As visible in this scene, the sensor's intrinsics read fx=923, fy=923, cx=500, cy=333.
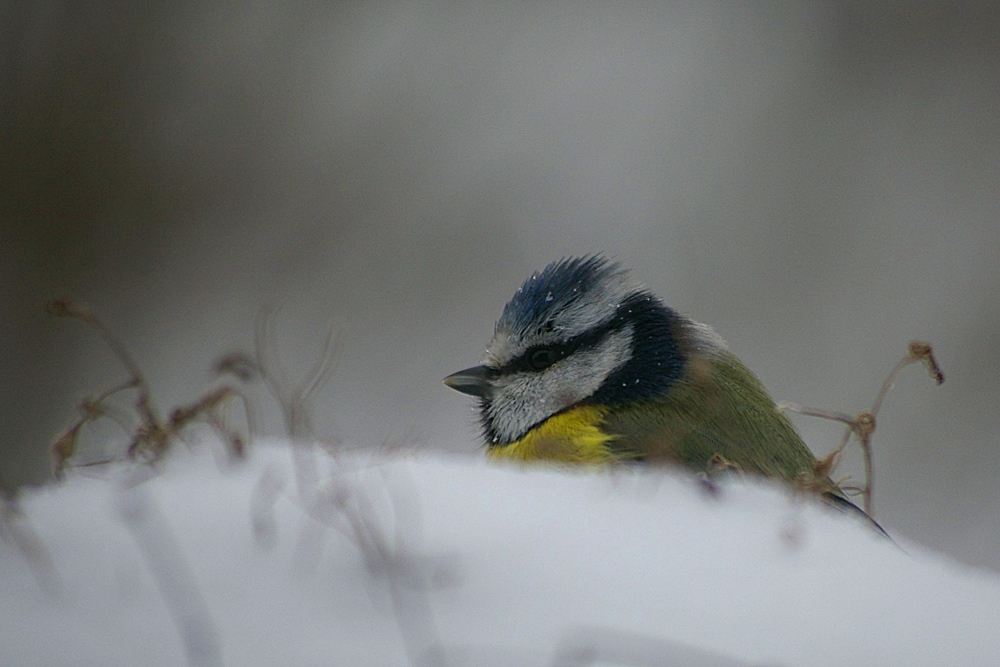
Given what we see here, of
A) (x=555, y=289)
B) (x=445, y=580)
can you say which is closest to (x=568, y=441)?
(x=555, y=289)

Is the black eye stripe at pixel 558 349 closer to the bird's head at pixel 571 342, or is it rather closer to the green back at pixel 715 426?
the bird's head at pixel 571 342

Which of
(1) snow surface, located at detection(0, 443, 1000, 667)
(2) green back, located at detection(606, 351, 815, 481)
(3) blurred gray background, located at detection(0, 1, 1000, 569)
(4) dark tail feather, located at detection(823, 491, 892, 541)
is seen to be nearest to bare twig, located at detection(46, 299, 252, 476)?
(1) snow surface, located at detection(0, 443, 1000, 667)

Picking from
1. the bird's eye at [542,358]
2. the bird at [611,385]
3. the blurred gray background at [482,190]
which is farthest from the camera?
the blurred gray background at [482,190]

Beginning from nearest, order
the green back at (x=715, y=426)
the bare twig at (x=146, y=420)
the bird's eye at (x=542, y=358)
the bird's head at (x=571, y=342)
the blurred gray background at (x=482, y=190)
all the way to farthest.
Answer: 1. the bare twig at (x=146, y=420)
2. the green back at (x=715, y=426)
3. the bird's head at (x=571, y=342)
4. the bird's eye at (x=542, y=358)
5. the blurred gray background at (x=482, y=190)

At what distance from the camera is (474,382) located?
3016mm

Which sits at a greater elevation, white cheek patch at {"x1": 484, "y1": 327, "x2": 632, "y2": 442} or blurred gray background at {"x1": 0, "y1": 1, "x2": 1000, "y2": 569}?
blurred gray background at {"x1": 0, "y1": 1, "x2": 1000, "y2": 569}

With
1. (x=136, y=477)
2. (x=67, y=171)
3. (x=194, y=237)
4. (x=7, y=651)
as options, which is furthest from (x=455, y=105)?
(x=7, y=651)

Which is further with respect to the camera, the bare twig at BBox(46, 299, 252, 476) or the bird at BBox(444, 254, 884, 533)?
the bird at BBox(444, 254, 884, 533)

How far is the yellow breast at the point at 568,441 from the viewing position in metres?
2.44

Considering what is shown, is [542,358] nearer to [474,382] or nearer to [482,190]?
[474,382]

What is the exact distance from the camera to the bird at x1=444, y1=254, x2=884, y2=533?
2.44m

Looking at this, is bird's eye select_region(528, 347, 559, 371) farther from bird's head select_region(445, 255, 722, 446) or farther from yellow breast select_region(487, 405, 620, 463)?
yellow breast select_region(487, 405, 620, 463)

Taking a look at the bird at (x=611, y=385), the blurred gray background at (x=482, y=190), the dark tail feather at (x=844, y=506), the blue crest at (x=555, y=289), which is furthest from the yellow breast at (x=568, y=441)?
the blurred gray background at (x=482, y=190)

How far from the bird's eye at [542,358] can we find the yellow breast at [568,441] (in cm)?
21
